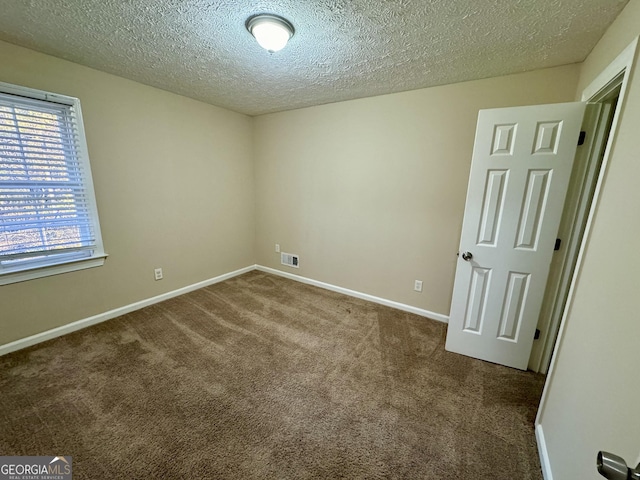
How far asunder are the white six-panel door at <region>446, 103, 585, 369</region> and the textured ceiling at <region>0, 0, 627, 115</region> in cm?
44

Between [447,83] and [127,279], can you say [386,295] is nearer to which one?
[447,83]

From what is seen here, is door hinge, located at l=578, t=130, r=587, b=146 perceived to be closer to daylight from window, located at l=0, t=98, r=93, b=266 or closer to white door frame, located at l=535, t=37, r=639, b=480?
white door frame, located at l=535, t=37, r=639, b=480

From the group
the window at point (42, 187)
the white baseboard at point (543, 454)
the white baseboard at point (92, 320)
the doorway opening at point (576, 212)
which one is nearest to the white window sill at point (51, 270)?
the window at point (42, 187)

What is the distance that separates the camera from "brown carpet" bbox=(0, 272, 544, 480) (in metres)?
1.30

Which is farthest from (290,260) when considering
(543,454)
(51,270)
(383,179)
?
(543,454)

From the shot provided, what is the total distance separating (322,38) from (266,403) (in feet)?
8.02

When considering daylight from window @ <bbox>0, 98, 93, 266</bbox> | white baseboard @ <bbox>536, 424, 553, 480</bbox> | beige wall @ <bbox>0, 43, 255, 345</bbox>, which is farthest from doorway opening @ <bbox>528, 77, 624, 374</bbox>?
daylight from window @ <bbox>0, 98, 93, 266</bbox>

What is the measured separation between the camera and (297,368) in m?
1.98

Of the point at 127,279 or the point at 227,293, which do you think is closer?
the point at 127,279

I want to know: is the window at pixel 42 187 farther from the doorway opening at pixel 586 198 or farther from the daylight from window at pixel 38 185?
the doorway opening at pixel 586 198

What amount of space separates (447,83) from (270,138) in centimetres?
226

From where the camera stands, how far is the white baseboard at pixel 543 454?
4.05 ft

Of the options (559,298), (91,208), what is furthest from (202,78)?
(559,298)

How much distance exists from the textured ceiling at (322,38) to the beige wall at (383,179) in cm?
22
